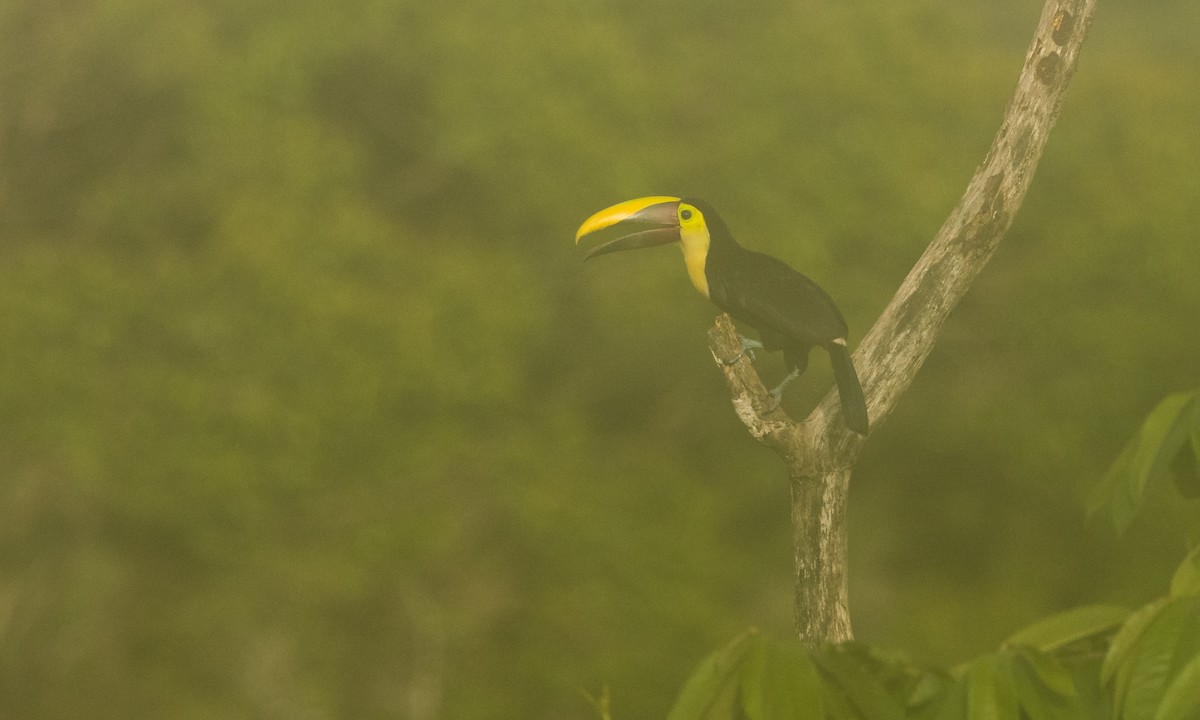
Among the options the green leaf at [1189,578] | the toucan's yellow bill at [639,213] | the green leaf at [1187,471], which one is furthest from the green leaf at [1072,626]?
the toucan's yellow bill at [639,213]

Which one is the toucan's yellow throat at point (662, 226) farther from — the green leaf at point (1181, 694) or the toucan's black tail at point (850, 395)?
the green leaf at point (1181, 694)

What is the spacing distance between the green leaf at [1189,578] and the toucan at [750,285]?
67cm

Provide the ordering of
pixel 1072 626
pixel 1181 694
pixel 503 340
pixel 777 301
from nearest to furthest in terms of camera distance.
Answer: pixel 1181 694 < pixel 1072 626 < pixel 777 301 < pixel 503 340

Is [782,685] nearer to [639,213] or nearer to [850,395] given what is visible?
[850,395]

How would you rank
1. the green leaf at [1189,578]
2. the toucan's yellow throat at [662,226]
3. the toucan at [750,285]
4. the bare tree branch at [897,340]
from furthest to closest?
the toucan's yellow throat at [662,226] < the toucan at [750,285] < the bare tree branch at [897,340] < the green leaf at [1189,578]

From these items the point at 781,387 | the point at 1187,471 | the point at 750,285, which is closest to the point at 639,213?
the point at 750,285

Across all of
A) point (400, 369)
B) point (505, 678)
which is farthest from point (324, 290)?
point (505, 678)

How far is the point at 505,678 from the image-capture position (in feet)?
6.80

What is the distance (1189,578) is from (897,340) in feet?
2.47

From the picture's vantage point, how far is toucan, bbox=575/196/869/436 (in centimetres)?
179

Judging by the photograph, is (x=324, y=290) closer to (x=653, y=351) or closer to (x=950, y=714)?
(x=653, y=351)

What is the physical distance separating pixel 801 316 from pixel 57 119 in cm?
155

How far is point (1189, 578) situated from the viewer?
3.29 ft

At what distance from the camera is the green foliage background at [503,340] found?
2.06m
